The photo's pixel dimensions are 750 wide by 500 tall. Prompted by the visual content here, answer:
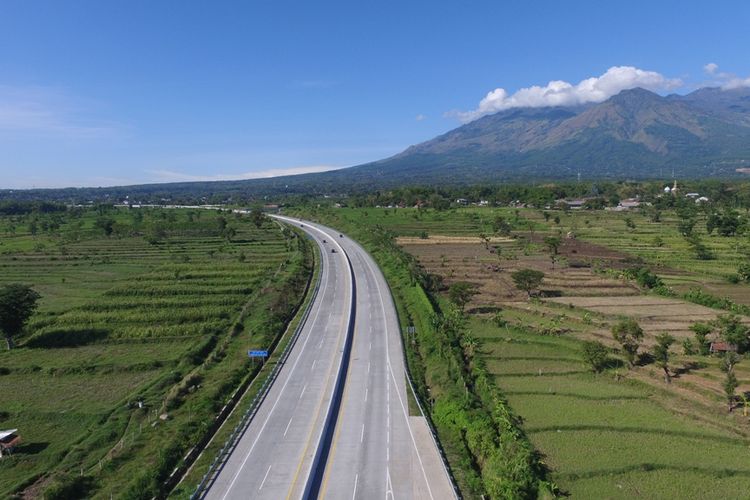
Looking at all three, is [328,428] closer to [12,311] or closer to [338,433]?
[338,433]

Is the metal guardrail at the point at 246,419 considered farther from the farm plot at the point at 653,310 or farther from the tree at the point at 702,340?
the tree at the point at 702,340

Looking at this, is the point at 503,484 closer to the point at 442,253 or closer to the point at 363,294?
the point at 363,294

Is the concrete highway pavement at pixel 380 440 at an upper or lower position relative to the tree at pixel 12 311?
lower

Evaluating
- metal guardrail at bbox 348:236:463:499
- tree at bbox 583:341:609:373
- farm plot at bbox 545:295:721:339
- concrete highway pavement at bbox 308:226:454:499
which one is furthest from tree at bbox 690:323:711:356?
concrete highway pavement at bbox 308:226:454:499

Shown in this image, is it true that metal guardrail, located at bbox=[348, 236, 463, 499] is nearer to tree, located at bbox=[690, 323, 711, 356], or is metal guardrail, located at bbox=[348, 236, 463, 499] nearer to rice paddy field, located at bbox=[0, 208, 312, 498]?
rice paddy field, located at bbox=[0, 208, 312, 498]

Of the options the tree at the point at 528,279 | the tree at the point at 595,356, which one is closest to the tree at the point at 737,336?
the tree at the point at 595,356

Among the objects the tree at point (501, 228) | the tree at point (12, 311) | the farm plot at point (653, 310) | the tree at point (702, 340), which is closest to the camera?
the tree at point (702, 340)

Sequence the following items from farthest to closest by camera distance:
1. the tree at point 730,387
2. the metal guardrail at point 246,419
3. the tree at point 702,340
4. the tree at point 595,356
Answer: the tree at point 702,340 → the tree at point 595,356 → the tree at point 730,387 → the metal guardrail at point 246,419
